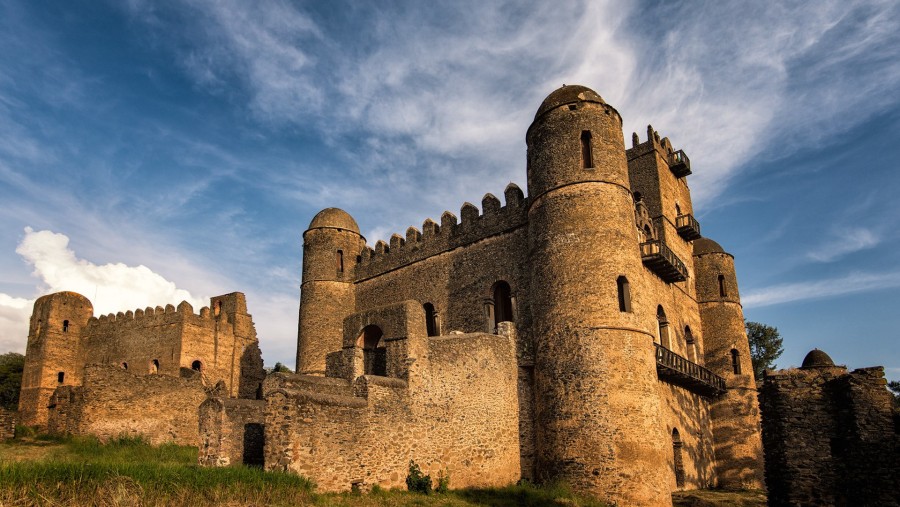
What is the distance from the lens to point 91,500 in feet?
35.1

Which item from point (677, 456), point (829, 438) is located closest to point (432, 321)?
point (677, 456)

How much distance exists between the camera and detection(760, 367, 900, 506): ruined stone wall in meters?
11.8

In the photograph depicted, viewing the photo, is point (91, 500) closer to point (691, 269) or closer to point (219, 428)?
point (219, 428)

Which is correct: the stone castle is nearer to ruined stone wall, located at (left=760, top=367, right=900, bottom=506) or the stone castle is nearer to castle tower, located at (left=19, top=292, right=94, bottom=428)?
castle tower, located at (left=19, top=292, right=94, bottom=428)

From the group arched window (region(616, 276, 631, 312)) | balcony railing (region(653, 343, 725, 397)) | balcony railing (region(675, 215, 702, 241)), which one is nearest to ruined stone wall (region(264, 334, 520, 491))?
arched window (region(616, 276, 631, 312))

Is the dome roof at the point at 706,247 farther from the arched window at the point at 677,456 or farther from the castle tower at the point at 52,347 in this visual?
the castle tower at the point at 52,347

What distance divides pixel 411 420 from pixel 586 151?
978 cm

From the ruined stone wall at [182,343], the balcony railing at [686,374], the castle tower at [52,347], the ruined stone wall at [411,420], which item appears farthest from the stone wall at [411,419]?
the castle tower at [52,347]

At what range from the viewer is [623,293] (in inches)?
776

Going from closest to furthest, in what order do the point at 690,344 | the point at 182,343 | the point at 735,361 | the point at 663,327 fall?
the point at 663,327, the point at 690,344, the point at 735,361, the point at 182,343

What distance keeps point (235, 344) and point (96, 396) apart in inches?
422

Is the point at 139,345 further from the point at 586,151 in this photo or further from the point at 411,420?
the point at 586,151

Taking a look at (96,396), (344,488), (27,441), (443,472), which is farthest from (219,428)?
(27,441)

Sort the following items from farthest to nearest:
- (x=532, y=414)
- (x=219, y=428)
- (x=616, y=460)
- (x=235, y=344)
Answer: (x=235, y=344) < (x=532, y=414) < (x=616, y=460) < (x=219, y=428)
